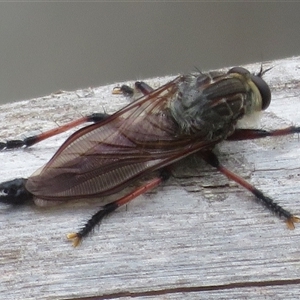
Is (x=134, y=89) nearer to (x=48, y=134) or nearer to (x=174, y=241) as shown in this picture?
(x=48, y=134)

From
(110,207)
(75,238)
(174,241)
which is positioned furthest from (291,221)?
(75,238)

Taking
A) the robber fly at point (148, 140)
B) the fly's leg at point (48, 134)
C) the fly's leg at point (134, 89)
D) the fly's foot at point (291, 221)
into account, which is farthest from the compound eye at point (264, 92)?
the fly's leg at point (48, 134)

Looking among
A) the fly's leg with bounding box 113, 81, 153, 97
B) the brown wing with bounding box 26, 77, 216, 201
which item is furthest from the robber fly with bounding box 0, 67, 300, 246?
the fly's leg with bounding box 113, 81, 153, 97

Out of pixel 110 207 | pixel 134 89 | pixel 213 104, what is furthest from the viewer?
pixel 134 89

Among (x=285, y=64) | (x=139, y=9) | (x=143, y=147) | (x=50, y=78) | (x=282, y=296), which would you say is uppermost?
(x=139, y=9)

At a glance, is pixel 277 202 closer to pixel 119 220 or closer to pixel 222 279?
pixel 222 279

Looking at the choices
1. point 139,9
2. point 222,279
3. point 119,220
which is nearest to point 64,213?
point 119,220
